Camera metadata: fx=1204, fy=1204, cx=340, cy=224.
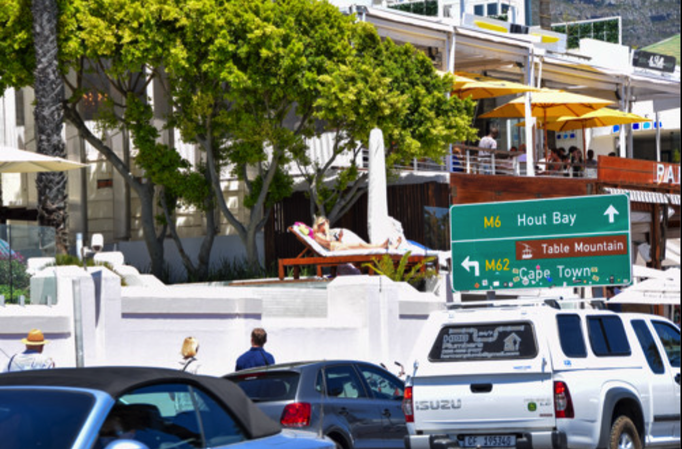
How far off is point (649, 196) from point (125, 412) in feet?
107

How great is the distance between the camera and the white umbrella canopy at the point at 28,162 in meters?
20.5

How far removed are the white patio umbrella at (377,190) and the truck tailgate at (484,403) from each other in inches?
563

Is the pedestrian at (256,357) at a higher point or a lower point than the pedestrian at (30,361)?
lower

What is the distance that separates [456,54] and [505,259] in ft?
61.6

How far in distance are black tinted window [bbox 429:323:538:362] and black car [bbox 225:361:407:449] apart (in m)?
1.27

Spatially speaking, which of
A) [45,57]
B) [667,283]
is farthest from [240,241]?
[667,283]

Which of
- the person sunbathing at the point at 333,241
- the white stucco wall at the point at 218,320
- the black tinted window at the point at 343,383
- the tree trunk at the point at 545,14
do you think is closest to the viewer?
the black tinted window at the point at 343,383

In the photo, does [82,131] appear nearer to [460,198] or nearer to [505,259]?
[460,198]

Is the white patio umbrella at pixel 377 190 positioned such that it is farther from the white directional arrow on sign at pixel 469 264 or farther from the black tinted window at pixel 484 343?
the black tinted window at pixel 484 343

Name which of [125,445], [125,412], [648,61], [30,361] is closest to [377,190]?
[30,361]

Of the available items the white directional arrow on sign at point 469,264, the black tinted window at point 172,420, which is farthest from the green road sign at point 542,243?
the black tinted window at point 172,420

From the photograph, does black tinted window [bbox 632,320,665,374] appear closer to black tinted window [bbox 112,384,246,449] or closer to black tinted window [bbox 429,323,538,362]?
black tinted window [bbox 429,323,538,362]

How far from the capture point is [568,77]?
4022 centimetres

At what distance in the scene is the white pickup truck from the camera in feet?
37.7
